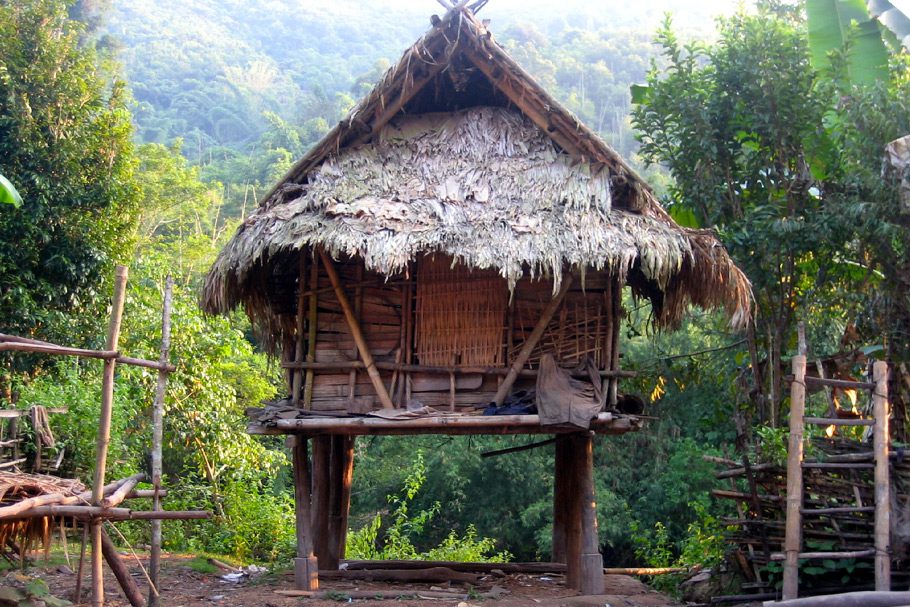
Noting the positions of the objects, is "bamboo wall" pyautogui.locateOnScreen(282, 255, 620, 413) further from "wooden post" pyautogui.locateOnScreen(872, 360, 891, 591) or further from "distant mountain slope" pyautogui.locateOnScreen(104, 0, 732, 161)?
"distant mountain slope" pyautogui.locateOnScreen(104, 0, 732, 161)

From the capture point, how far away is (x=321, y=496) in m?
10.5

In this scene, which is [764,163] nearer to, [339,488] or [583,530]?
[583,530]

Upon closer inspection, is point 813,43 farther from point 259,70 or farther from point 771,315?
point 259,70

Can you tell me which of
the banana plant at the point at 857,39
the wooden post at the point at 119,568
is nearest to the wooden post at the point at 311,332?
the wooden post at the point at 119,568

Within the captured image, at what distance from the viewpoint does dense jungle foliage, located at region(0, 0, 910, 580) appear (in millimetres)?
10641

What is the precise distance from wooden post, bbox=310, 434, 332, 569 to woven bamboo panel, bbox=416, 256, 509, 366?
214 centimetres

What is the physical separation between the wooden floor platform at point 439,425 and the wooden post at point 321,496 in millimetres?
1605

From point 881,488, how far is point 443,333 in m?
3.88

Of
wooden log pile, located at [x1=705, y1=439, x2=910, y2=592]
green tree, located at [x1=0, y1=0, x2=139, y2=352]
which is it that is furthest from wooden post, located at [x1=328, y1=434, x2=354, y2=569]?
wooden log pile, located at [x1=705, y1=439, x2=910, y2=592]

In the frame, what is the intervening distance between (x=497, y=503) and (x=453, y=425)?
436 inches

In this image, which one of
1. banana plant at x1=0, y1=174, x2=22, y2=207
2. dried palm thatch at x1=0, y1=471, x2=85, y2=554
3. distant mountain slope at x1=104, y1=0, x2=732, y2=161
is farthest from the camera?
distant mountain slope at x1=104, y1=0, x2=732, y2=161

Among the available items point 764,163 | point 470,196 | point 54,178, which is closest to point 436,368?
point 470,196

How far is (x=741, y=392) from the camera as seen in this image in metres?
12.5

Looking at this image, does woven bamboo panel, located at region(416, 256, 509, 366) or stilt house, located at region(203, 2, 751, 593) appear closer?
stilt house, located at region(203, 2, 751, 593)
